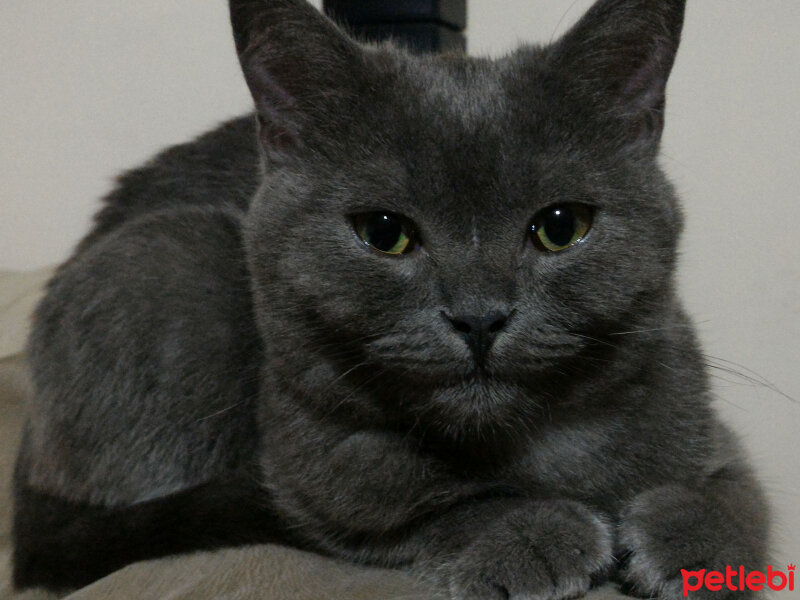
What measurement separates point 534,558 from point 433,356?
21cm

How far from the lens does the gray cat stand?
77 centimetres

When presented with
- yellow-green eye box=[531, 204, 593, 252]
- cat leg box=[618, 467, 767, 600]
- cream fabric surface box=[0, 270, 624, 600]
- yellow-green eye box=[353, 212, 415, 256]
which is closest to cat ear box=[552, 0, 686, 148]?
yellow-green eye box=[531, 204, 593, 252]

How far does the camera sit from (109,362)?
3.44 ft

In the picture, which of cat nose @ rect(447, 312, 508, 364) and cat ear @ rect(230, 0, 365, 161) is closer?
cat nose @ rect(447, 312, 508, 364)

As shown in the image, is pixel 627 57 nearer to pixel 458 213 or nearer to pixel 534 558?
pixel 458 213

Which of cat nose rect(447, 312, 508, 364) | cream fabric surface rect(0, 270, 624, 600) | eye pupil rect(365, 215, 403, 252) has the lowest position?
cream fabric surface rect(0, 270, 624, 600)

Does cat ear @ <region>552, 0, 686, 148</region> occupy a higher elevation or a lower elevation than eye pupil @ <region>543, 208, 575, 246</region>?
higher

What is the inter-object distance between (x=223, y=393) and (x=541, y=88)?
570 mm

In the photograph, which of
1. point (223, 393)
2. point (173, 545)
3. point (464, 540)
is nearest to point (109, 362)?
point (223, 393)

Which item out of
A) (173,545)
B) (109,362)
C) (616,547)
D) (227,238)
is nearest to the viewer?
(616,547)

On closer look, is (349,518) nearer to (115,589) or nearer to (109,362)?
(115,589)

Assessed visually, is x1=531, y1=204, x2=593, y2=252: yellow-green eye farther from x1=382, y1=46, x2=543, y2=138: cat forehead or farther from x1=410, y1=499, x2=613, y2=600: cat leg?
x1=410, y1=499, x2=613, y2=600: cat leg

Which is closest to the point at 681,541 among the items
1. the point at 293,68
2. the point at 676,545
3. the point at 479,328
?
the point at 676,545

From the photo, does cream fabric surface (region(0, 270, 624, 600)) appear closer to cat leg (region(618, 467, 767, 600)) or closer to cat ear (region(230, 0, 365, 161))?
cat leg (region(618, 467, 767, 600))
